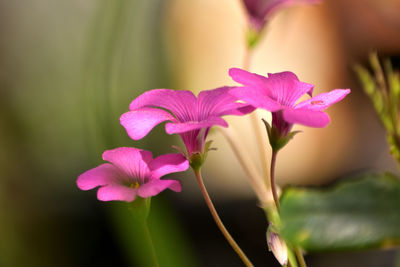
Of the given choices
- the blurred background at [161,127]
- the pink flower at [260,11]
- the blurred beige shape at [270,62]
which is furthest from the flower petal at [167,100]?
the blurred beige shape at [270,62]

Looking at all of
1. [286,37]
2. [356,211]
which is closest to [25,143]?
[286,37]

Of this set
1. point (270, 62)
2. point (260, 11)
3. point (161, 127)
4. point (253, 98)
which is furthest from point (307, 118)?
point (270, 62)

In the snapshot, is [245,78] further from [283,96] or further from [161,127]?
[161,127]

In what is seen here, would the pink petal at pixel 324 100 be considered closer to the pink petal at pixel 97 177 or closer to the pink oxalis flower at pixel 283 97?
the pink oxalis flower at pixel 283 97

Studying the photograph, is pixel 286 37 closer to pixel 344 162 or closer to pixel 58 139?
pixel 344 162

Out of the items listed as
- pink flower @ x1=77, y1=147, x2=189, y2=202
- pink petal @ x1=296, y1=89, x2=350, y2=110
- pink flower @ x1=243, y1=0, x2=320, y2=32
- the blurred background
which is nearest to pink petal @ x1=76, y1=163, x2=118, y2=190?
pink flower @ x1=77, y1=147, x2=189, y2=202

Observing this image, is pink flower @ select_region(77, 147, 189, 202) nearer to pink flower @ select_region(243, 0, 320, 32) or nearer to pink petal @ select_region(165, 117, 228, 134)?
pink petal @ select_region(165, 117, 228, 134)

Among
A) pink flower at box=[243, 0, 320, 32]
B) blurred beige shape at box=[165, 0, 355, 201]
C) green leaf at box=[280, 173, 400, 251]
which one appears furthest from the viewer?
blurred beige shape at box=[165, 0, 355, 201]
